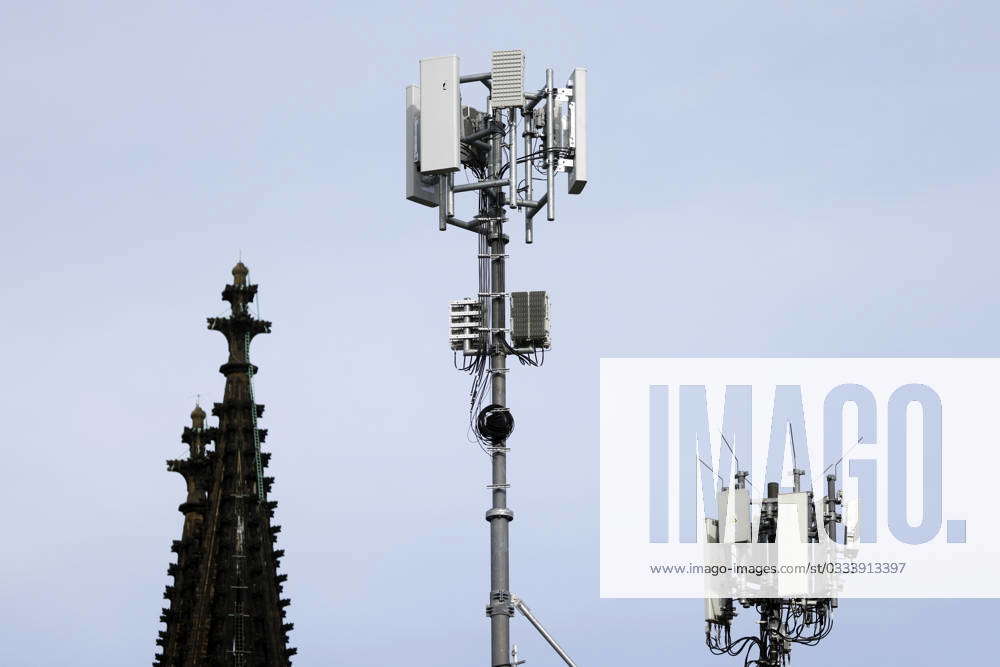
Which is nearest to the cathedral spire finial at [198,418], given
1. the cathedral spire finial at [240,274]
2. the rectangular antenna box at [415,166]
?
the cathedral spire finial at [240,274]

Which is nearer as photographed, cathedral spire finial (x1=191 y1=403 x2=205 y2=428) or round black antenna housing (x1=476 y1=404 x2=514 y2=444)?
round black antenna housing (x1=476 y1=404 x2=514 y2=444)

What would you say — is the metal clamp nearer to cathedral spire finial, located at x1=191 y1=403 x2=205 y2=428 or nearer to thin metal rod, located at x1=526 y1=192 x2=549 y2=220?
thin metal rod, located at x1=526 y1=192 x2=549 y2=220

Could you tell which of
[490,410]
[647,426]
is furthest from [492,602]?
[647,426]

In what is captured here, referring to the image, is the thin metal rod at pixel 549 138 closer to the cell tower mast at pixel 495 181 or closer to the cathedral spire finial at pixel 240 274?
the cell tower mast at pixel 495 181

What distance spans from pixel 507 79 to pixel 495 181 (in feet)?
9.82

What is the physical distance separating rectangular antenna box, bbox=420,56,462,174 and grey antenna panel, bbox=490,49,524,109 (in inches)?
47.5

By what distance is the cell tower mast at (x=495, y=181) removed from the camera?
262 feet

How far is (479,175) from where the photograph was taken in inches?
3270

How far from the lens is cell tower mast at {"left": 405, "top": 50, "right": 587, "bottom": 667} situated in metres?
79.8

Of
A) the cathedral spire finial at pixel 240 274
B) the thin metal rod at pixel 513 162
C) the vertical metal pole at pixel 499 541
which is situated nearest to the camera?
the vertical metal pole at pixel 499 541

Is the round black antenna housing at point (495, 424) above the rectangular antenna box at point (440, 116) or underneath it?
underneath

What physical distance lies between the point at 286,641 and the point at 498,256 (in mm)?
91576

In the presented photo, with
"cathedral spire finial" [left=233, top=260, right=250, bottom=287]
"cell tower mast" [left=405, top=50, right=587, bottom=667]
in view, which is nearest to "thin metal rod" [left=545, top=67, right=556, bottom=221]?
"cell tower mast" [left=405, top=50, right=587, bottom=667]

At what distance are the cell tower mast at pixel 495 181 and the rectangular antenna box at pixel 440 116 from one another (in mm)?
29
